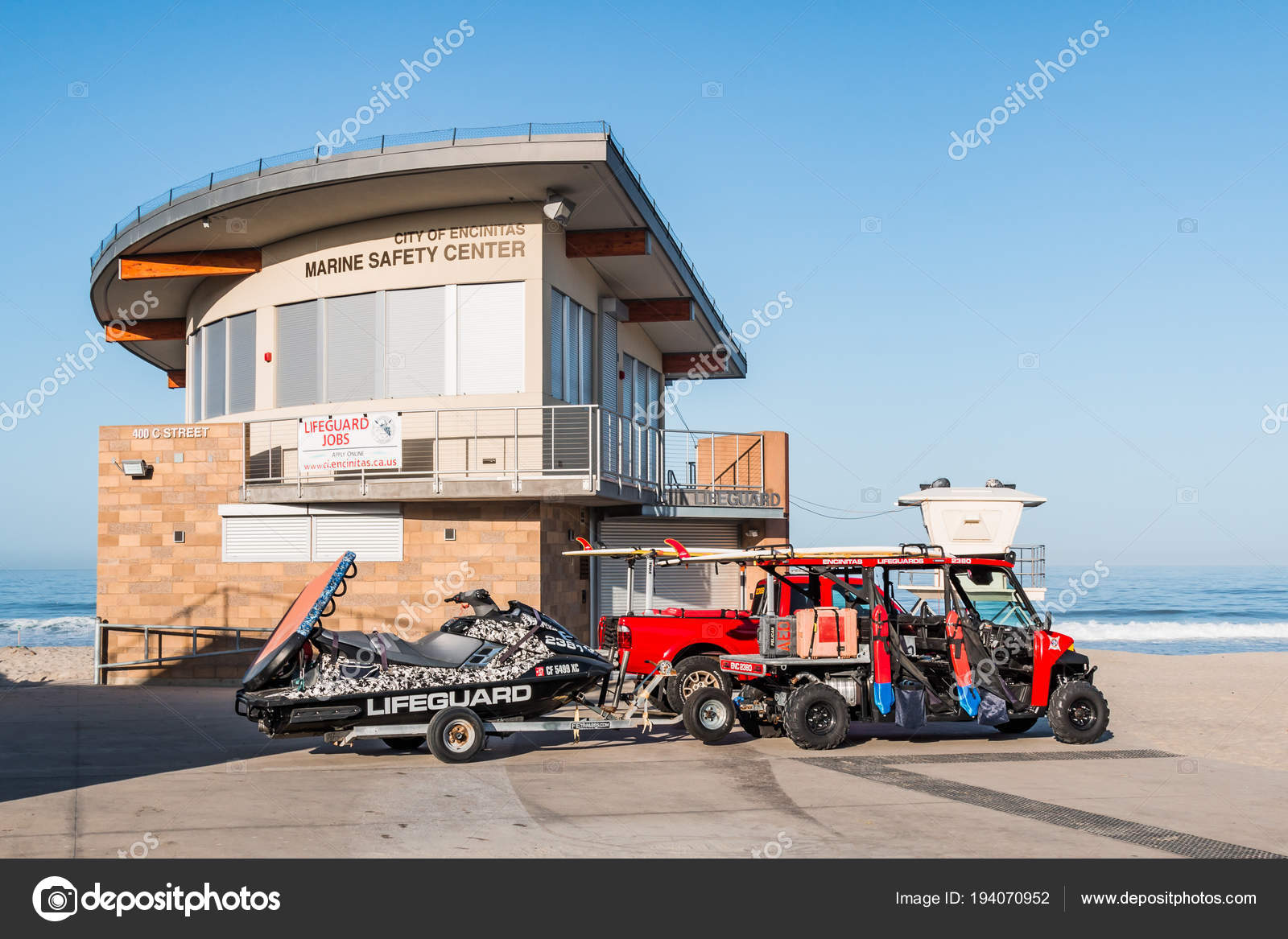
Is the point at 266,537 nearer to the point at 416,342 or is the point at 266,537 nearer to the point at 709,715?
the point at 416,342

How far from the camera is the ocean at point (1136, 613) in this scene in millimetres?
50688

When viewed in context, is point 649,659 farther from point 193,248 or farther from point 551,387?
point 193,248

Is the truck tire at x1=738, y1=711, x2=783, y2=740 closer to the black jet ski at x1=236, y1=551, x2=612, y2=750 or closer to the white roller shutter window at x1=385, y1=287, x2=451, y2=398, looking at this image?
the black jet ski at x1=236, y1=551, x2=612, y2=750

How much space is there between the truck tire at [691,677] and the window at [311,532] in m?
7.14

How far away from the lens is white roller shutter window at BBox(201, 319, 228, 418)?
2378cm

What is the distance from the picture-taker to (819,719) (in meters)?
12.8

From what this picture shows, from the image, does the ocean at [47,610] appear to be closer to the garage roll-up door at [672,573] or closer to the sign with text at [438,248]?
the garage roll-up door at [672,573]

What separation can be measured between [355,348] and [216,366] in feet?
14.9

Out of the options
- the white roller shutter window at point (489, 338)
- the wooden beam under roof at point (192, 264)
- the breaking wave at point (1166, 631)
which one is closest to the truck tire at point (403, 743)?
the white roller shutter window at point (489, 338)

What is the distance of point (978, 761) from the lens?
12.1m

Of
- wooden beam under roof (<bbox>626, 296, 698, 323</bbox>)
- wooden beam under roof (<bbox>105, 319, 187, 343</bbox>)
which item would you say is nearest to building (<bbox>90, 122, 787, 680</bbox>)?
wooden beam under roof (<bbox>626, 296, 698, 323</bbox>)

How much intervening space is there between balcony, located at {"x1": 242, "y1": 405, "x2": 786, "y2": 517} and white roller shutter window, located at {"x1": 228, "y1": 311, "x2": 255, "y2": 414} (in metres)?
1.30

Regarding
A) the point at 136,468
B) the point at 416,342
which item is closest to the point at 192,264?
the point at 136,468

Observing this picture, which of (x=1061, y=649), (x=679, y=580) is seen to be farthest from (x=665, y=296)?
(x=1061, y=649)
